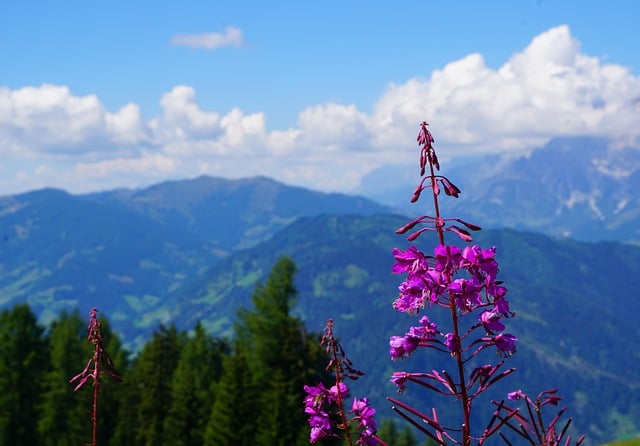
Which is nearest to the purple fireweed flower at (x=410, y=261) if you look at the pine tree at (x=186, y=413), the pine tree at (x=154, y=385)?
the pine tree at (x=186, y=413)

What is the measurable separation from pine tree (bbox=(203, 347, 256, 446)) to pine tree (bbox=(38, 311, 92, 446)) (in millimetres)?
15854

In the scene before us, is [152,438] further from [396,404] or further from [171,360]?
[396,404]

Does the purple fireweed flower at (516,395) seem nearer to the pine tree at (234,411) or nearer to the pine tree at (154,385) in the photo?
the pine tree at (234,411)

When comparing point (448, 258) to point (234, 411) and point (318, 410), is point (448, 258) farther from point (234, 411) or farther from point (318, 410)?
point (234, 411)

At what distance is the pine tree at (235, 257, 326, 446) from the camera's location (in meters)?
51.6

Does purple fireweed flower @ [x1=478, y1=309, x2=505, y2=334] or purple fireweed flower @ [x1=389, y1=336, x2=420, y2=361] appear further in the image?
purple fireweed flower @ [x1=389, y1=336, x2=420, y2=361]

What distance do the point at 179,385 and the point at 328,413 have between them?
57617 mm

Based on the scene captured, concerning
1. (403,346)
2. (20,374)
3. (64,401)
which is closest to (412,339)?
(403,346)

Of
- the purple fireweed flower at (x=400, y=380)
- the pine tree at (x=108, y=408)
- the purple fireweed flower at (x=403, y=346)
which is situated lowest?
the pine tree at (x=108, y=408)

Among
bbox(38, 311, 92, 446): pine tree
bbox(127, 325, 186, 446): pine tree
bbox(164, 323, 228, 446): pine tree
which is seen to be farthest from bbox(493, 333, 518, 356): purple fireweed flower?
bbox(38, 311, 92, 446): pine tree

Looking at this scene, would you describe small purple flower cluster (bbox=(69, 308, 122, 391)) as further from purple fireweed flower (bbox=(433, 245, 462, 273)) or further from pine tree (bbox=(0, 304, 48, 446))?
pine tree (bbox=(0, 304, 48, 446))

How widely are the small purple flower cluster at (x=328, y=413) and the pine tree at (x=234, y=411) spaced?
4980 cm

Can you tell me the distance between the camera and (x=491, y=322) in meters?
4.06

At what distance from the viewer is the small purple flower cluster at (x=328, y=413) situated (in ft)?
16.9
